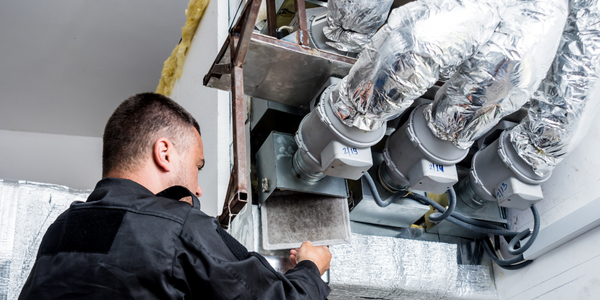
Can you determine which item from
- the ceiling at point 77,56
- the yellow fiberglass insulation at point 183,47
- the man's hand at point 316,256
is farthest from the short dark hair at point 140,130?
the ceiling at point 77,56

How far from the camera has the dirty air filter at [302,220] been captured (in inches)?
53.2

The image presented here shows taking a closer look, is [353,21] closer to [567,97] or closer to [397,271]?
[567,97]

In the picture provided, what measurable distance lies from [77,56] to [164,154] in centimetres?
214

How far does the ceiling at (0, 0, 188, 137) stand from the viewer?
254cm

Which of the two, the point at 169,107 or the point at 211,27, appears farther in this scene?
the point at 211,27

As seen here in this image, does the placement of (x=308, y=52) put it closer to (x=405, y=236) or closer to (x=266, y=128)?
(x=266, y=128)

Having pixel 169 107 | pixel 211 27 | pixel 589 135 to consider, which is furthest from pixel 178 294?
pixel 211 27

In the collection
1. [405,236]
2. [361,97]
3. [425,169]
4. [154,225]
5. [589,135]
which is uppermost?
[154,225]

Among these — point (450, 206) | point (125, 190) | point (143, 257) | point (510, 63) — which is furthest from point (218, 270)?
point (450, 206)

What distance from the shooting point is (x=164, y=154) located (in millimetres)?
942

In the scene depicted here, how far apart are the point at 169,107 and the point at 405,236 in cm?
97

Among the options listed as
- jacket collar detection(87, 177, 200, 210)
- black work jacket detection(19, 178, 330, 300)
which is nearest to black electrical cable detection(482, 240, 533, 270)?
black work jacket detection(19, 178, 330, 300)

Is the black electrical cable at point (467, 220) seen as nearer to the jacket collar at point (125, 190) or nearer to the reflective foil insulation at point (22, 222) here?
the jacket collar at point (125, 190)

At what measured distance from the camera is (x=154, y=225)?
0.75 m
